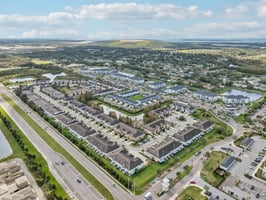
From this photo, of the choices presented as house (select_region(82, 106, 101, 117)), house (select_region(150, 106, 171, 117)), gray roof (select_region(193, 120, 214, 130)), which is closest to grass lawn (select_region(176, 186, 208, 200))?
gray roof (select_region(193, 120, 214, 130))

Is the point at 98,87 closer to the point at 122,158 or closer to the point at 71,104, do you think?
the point at 71,104

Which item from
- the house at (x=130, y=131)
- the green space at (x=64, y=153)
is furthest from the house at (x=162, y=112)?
the green space at (x=64, y=153)

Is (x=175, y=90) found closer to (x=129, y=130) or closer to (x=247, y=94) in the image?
(x=247, y=94)

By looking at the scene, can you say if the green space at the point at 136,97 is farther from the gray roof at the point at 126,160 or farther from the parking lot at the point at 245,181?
the parking lot at the point at 245,181

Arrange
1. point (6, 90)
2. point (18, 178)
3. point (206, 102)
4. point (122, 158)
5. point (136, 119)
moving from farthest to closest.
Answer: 1. point (6, 90)
2. point (206, 102)
3. point (136, 119)
4. point (122, 158)
5. point (18, 178)

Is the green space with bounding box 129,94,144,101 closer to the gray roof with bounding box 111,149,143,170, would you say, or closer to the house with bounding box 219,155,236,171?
the gray roof with bounding box 111,149,143,170

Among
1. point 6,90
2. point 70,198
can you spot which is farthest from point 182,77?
point 70,198
